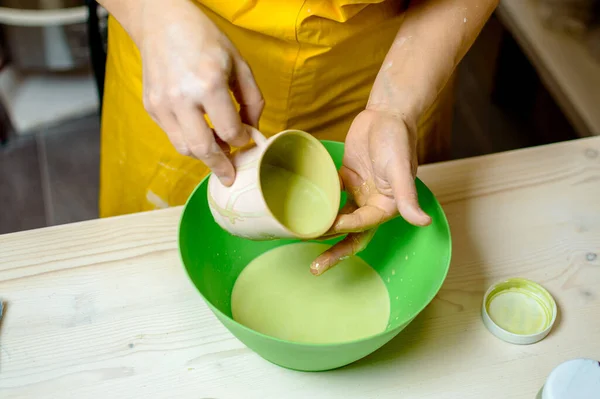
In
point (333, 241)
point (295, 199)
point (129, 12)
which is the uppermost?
point (129, 12)

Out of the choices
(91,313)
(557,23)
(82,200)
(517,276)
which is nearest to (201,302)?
(91,313)

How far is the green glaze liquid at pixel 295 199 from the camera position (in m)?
0.83

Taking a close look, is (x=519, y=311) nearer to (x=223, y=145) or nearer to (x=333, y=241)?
(x=333, y=241)

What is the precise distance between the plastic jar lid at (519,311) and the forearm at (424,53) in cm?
28

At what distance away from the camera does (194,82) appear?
68 centimetres

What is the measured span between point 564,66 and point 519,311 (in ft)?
4.01

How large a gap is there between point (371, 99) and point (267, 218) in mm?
287

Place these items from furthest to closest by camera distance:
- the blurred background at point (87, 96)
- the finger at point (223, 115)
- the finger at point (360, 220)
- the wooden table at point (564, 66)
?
the blurred background at point (87, 96), the wooden table at point (564, 66), the finger at point (360, 220), the finger at point (223, 115)

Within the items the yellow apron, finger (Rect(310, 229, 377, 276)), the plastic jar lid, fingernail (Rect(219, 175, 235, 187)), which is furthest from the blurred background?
fingernail (Rect(219, 175, 235, 187))

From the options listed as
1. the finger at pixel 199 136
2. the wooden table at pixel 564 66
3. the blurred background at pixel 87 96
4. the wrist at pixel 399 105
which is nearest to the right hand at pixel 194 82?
the finger at pixel 199 136

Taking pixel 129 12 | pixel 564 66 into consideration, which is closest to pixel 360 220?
pixel 129 12

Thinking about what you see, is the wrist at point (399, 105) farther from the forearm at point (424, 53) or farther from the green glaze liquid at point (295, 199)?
the green glaze liquid at point (295, 199)

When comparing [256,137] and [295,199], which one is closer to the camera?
[256,137]

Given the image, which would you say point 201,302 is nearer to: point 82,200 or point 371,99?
point 371,99
